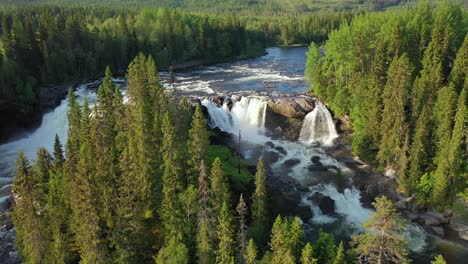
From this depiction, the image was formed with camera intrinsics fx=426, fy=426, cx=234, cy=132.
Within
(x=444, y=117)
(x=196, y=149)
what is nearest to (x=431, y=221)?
(x=444, y=117)

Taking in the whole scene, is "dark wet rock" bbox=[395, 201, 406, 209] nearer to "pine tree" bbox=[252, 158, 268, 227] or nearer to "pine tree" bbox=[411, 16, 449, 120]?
"pine tree" bbox=[411, 16, 449, 120]

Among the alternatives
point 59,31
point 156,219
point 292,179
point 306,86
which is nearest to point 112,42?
point 59,31

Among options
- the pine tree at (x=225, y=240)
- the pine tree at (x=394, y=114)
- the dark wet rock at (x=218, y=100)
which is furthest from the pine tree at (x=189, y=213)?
the dark wet rock at (x=218, y=100)

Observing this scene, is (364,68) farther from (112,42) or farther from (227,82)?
(112,42)

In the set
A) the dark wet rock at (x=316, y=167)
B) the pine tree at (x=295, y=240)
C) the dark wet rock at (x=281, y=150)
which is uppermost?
the pine tree at (x=295, y=240)

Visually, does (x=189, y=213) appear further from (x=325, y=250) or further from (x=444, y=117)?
(x=444, y=117)

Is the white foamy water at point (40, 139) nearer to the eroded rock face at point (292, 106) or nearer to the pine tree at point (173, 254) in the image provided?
the eroded rock face at point (292, 106)
